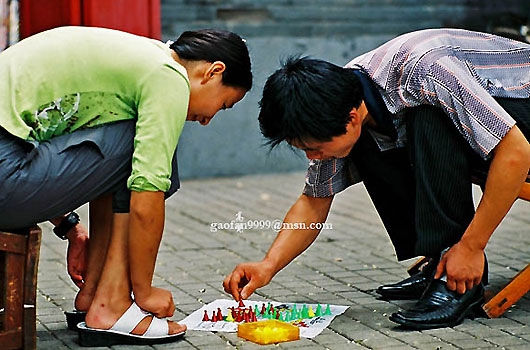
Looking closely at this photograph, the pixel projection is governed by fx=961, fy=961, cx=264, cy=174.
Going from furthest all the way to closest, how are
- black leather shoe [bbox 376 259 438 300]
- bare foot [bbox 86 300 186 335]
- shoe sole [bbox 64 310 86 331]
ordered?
black leather shoe [bbox 376 259 438 300], shoe sole [bbox 64 310 86 331], bare foot [bbox 86 300 186 335]

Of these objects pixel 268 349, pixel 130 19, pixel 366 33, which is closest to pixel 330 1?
pixel 366 33

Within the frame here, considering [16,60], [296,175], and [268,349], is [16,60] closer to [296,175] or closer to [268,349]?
[268,349]

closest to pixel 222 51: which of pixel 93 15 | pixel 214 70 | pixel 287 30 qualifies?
pixel 214 70

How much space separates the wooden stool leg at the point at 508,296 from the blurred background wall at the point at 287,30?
3.54 m

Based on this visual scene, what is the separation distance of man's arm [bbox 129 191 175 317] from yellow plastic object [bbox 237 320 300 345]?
29cm

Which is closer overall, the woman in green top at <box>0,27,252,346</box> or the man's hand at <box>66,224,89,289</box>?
the woman in green top at <box>0,27,252,346</box>

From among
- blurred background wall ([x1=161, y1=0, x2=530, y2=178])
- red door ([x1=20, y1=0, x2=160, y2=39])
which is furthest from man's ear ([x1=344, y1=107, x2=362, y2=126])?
blurred background wall ([x1=161, y1=0, x2=530, y2=178])

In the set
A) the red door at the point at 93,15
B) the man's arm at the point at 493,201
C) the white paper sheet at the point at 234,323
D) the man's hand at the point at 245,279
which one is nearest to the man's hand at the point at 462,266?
the man's arm at the point at 493,201

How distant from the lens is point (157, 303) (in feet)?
9.68

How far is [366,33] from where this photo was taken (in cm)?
689

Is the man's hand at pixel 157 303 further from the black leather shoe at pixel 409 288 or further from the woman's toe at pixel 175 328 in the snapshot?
the black leather shoe at pixel 409 288

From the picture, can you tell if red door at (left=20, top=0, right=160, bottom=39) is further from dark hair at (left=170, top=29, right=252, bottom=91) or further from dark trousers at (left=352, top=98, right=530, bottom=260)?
dark trousers at (left=352, top=98, right=530, bottom=260)

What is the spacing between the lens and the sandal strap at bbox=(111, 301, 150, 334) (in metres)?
2.93

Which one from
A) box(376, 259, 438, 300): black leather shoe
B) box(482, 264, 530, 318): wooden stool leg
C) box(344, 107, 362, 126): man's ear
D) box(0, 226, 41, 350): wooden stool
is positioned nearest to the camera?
box(0, 226, 41, 350): wooden stool
